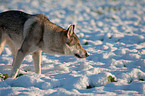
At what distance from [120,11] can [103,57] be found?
7305mm

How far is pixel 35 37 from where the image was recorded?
3.55 meters

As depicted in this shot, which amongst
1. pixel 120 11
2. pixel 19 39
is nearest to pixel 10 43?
pixel 19 39

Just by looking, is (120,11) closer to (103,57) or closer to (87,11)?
(87,11)

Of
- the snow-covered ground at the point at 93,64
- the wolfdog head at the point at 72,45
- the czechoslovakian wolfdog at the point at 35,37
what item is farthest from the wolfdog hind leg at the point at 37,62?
the wolfdog head at the point at 72,45

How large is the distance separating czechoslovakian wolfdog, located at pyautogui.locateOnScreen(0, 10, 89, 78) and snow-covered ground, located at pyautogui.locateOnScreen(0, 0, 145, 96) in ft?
1.51

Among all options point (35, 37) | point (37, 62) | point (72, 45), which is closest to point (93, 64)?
point (72, 45)

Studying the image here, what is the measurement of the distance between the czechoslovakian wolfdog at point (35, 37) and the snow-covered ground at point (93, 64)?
1.51 ft

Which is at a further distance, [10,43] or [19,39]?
[10,43]

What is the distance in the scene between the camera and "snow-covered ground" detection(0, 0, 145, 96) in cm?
271

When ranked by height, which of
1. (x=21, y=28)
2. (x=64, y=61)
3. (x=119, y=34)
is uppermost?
(x=119, y=34)

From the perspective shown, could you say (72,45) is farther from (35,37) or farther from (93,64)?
(93,64)

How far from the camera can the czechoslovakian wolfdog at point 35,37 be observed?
3.56m

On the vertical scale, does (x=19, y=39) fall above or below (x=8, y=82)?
above

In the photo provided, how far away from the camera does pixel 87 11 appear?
10570 millimetres
